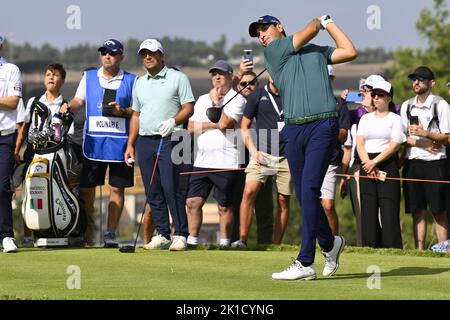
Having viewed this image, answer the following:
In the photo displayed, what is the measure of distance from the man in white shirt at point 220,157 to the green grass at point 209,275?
3.96 feet

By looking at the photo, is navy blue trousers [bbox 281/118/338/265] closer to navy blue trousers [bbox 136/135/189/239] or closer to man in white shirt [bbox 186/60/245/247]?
navy blue trousers [bbox 136/135/189/239]

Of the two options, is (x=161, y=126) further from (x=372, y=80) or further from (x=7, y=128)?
(x=372, y=80)

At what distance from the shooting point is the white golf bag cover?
14844 millimetres

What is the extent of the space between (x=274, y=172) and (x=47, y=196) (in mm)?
2873

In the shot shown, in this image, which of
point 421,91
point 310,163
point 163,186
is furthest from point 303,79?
point 421,91

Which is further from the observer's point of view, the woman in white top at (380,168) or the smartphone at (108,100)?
the woman in white top at (380,168)

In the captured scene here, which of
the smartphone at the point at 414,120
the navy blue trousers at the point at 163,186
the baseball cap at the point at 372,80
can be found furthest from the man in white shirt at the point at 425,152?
the navy blue trousers at the point at 163,186

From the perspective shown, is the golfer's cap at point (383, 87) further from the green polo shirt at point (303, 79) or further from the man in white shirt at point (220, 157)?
the green polo shirt at point (303, 79)

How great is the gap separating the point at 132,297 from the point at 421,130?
6.56m

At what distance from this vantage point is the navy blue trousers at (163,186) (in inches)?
580

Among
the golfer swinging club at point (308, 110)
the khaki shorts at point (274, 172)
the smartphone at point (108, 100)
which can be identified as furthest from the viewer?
the khaki shorts at point (274, 172)

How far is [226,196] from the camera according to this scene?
15.9 metres

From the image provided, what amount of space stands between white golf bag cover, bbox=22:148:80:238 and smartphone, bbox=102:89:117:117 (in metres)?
0.75

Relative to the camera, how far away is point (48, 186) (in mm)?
14844
